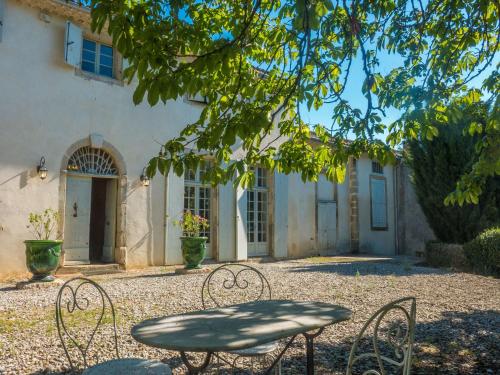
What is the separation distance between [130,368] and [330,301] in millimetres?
3566

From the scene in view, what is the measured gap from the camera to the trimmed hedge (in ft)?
28.6

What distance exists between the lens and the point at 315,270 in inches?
313

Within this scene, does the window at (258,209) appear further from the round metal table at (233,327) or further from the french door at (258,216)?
the round metal table at (233,327)

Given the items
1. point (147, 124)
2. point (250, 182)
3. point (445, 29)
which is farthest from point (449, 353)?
point (147, 124)

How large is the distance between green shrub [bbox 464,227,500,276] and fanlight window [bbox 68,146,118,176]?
7073 millimetres

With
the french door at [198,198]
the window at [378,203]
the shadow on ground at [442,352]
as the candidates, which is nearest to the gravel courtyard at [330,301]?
the shadow on ground at [442,352]

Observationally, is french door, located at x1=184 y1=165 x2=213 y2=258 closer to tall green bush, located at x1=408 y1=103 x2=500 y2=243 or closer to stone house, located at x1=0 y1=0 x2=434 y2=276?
stone house, located at x1=0 y1=0 x2=434 y2=276

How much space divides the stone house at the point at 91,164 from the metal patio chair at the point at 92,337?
215 cm

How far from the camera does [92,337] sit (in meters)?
2.20

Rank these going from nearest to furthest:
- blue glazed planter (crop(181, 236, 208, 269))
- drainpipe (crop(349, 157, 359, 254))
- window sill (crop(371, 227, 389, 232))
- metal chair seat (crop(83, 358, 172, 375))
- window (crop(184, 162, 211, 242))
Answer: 1. metal chair seat (crop(83, 358, 172, 375))
2. blue glazed planter (crop(181, 236, 208, 269))
3. window (crop(184, 162, 211, 242))
4. drainpipe (crop(349, 157, 359, 254))
5. window sill (crop(371, 227, 389, 232))

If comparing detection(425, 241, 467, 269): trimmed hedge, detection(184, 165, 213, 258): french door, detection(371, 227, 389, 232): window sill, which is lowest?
detection(425, 241, 467, 269): trimmed hedge

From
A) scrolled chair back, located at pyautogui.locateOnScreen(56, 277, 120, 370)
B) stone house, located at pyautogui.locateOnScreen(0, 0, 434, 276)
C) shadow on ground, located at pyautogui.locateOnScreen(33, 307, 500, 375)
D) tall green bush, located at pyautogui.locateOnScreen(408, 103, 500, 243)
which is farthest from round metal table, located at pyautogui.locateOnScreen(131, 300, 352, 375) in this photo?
tall green bush, located at pyautogui.locateOnScreen(408, 103, 500, 243)

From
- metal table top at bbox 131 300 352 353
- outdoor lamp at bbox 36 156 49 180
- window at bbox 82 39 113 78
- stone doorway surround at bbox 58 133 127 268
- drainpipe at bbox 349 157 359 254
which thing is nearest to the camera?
metal table top at bbox 131 300 352 353

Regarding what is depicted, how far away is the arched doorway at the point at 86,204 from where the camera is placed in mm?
7645
